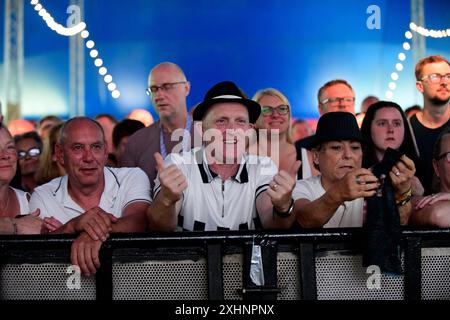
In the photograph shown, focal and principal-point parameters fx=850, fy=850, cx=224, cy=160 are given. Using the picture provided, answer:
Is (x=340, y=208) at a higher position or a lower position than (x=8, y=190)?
lower

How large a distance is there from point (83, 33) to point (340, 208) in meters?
6.65

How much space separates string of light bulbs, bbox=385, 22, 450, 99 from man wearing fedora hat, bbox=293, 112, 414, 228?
5.40 m

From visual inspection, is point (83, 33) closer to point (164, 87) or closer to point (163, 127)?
point (164, 87)

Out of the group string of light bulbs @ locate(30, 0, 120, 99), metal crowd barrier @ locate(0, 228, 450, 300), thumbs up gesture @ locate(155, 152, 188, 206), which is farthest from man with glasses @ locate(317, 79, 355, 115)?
string of light bulbs @ locate(30, 0, 120, 99)

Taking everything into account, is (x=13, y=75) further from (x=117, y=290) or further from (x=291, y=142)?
(x=117, y=290)

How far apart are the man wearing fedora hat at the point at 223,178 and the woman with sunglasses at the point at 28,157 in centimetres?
213

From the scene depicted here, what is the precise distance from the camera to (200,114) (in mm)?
4566

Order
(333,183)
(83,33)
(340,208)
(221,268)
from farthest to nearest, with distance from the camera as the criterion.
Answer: (83,33) → (333,183) → (340,208) → (221,268)

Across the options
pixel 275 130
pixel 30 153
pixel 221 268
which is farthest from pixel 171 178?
pixel 30 153

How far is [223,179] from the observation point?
4.28 m

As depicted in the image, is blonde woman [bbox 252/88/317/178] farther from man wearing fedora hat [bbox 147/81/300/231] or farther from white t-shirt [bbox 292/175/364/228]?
white t-shirt [bbox 292/175/364/228]

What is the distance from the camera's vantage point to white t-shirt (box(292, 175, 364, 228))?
412 centimetres

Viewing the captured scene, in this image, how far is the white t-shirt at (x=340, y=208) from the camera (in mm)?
4125

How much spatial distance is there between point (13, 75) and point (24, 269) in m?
8.63
